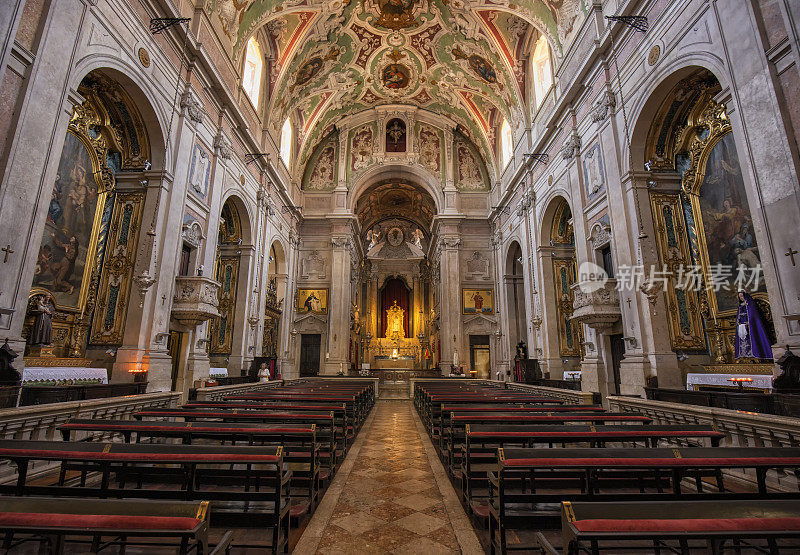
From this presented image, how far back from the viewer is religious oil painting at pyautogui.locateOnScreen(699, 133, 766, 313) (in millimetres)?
7027

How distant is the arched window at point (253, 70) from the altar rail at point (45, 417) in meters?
10.8

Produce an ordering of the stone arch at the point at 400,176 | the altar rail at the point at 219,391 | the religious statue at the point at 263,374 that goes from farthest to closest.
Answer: the stone arch at the point at 400,176 → the religious statue at the point at 263,374 → the altar rail at the point at 219,391

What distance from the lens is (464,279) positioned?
2020cm

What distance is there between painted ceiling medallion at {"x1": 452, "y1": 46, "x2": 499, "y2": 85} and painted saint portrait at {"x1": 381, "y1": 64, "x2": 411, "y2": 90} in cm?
291

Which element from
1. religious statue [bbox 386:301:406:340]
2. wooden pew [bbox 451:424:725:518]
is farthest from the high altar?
wooden pew [bbox 451:424:725:518]

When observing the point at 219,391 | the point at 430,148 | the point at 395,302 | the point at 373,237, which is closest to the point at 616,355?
the point at 219,391

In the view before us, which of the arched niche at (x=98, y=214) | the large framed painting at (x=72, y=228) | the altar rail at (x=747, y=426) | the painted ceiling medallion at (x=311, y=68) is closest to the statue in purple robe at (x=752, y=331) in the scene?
the altar rail at (x=747, y=426)

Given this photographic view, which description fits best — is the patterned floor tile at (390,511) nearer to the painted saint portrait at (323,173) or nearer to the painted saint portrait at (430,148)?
the painted saint portrait at (323,173)

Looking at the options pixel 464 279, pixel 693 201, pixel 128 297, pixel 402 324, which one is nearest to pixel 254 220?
pixel 128 297

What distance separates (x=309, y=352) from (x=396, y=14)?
598 inches

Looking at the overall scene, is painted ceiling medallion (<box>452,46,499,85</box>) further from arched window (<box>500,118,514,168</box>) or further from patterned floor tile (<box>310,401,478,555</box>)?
patterned floor tile (<box>310,401,478,555</box>)

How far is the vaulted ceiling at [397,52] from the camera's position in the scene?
11703 mm

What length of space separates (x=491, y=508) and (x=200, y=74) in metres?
11.1

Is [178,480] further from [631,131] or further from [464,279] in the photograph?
[464,279]
